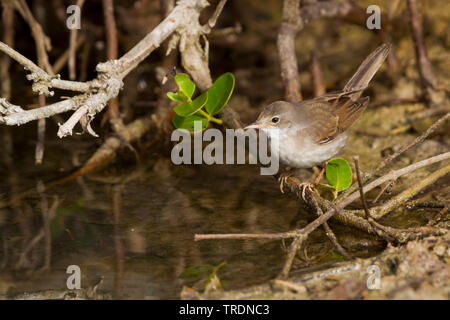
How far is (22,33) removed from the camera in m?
8.68

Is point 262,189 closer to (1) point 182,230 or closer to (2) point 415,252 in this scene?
(1) point 182,230

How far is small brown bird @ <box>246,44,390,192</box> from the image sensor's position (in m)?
4.72

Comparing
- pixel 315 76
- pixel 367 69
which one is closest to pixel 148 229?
pixel 367 69

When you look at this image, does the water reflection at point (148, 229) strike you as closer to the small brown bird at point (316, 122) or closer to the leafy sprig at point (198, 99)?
the small brown bird at point (316, 122)

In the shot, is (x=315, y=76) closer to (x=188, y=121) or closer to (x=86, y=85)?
(x=188, y=121)

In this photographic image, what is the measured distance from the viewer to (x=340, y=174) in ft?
14.2

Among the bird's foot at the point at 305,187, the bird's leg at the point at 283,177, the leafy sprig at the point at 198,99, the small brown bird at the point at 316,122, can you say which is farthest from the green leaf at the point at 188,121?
the bird's foot at the point at 305,187

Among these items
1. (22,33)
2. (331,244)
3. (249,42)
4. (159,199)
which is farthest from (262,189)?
(22,33)

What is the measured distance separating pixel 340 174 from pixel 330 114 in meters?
0.98

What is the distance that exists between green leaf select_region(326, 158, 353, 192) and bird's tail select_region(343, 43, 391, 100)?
116cm

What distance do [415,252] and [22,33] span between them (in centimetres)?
660

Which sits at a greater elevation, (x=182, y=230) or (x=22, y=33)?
(x=22, y=33)

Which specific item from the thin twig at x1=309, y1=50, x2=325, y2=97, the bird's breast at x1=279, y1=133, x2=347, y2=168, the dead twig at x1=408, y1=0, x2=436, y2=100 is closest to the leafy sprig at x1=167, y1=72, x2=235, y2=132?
the bird's breast at x1=279, y1=133, x2=347, y2=168

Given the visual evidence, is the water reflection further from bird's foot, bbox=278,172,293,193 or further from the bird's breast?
the bird's breast
